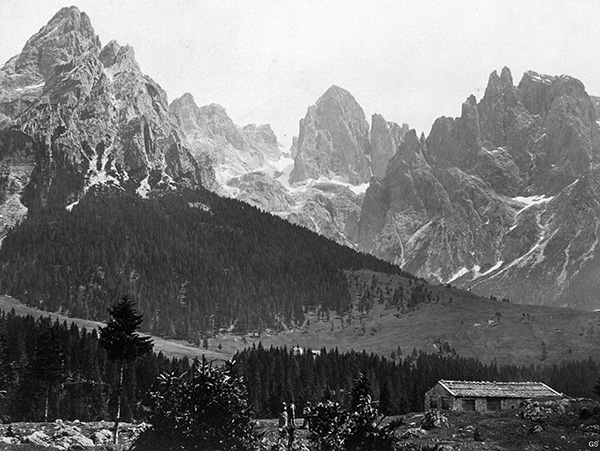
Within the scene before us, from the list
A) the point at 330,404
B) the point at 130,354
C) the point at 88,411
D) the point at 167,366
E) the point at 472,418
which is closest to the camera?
the point at 330,404

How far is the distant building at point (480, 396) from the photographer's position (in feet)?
333

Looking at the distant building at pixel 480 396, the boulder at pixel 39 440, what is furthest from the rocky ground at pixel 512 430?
the distant building at pixel 480 396

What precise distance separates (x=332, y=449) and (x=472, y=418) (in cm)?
3997

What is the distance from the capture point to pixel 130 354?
6781cm

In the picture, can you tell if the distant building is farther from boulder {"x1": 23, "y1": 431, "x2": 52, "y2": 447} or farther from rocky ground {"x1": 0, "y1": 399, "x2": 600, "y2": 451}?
boulder {"x1": 23, "y1": 431, "x2": 52, "y2": 447}

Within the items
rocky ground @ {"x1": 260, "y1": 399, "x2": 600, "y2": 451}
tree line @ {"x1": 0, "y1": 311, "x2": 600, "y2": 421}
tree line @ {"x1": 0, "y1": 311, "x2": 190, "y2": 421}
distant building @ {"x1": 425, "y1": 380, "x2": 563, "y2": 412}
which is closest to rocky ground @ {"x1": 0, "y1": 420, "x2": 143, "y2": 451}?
rocky ground @ {"x1": 260, "y1": 399, "x2": 600, "y2": 451}

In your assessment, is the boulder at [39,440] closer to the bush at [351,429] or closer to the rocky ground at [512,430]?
the rocky ground at [512,430]

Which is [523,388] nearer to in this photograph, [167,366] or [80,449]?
[80,449]

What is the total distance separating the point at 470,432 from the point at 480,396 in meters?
33.5

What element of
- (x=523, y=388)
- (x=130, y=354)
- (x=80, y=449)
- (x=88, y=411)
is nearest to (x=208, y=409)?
(x=80, y=449)

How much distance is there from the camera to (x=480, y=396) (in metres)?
102

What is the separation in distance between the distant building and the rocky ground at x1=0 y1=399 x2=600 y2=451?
809 inches

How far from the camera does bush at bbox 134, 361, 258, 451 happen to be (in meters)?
38.0

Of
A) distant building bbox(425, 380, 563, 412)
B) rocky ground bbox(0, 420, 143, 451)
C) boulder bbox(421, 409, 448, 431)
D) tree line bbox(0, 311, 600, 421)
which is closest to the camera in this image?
rocky ground bbox(0, 420, 143, 451)
